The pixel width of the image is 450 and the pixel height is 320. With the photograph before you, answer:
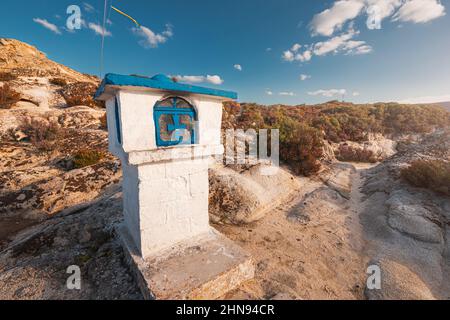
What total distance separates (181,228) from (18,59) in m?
36.2

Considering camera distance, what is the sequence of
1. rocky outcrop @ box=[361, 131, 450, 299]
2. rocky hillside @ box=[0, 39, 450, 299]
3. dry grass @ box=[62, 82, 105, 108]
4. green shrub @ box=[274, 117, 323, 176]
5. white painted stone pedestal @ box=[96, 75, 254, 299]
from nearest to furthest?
white painted stone pedestal @ box=[96, 75, 254, 299]
rocky hillside @ box=[0, 39, 450, 299]
rocky outcrop @ box=[361, 131, 450, 299]
green shrub @ box=[274, 117, 323, 176]
dry grass @ box=[62, 82, 105, 108]

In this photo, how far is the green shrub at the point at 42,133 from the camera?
1019cm

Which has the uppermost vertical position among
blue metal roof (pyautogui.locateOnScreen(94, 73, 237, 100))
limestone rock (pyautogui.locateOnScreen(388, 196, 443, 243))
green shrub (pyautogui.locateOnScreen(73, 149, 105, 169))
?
blue metal roof (pyautogui.locateOnScreen(94, 73, 237, 100))

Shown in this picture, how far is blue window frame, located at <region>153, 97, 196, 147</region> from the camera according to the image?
3160mm

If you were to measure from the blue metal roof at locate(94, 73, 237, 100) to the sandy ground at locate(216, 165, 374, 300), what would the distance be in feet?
10.6

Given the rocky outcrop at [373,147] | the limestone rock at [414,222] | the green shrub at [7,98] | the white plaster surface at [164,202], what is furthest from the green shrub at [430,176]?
the green shrub at [7,98]

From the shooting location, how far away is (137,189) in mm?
3061

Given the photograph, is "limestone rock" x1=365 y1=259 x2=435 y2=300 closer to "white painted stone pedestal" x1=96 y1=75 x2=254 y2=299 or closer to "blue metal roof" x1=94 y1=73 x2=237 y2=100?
"white painted stone pedestal" x1=96 y1=75 x2=254 y2=299

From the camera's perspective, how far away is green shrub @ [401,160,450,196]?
6312 mm

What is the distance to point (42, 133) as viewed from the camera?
1092 centimetres

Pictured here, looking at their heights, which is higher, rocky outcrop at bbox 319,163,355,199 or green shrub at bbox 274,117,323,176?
green shrub at bbox 274,117,323,176

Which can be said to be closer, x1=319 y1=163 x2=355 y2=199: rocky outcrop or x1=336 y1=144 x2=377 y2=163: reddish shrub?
x1=319 y1=163 x2=355 y2=199: rocky outcrop

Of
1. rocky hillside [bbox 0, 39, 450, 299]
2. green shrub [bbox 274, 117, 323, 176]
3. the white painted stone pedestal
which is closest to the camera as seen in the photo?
the white painted stone pedestal

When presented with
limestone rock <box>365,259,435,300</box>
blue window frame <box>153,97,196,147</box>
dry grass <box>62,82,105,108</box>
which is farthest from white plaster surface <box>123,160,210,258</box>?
dry grass <box>62,82,105,108</box>
